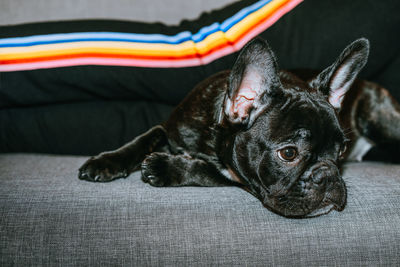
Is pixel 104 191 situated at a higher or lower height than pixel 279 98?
lower

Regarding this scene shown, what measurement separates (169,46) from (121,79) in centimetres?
40

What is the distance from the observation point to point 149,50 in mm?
2482

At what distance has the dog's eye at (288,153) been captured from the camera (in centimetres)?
164

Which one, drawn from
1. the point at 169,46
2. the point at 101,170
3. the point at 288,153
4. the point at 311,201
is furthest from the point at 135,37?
the point at 311,201

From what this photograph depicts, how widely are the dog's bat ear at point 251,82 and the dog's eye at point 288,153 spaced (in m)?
0.23

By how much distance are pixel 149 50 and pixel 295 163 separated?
134 centimetres

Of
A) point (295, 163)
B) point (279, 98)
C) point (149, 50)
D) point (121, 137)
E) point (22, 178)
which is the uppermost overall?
point (279, 98)

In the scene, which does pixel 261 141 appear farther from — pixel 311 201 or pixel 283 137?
pixel 311 201

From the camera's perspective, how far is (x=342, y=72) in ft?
6.15

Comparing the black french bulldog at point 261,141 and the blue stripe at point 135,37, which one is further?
the blue stripe at point 135,37

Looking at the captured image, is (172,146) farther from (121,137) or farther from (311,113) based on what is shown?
(311,113)

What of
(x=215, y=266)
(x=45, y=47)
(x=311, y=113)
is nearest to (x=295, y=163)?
(x=311, y=113)

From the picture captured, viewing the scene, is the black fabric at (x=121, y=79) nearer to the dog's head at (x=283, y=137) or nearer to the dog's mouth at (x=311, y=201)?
the dog's head at (x=283, y=137)

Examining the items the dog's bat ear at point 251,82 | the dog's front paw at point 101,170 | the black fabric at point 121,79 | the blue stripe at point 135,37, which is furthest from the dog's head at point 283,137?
the blue stripe at point 135,37
